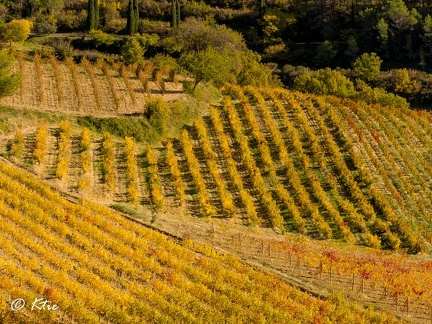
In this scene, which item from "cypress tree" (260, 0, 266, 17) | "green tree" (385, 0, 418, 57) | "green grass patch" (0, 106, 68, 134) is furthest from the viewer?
"cypress tree" (260, 0, 266, 17)

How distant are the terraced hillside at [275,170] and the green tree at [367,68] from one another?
63.3 ft

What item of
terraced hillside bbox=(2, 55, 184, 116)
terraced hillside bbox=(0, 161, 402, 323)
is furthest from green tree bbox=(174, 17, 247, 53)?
terraced hillside bbox=(0, 161, 402, 323)

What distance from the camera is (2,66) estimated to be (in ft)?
111

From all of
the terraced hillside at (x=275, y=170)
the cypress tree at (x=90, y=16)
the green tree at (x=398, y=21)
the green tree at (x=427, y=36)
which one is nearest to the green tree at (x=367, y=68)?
the green tree at (x=398, y=21)

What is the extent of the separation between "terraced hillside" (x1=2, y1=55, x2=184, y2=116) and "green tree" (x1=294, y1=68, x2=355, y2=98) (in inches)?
597

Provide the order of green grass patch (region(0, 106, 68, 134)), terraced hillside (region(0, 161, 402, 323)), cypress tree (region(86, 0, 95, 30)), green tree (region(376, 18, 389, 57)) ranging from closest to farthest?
terraced hillside (region(0, 161, 402, 323))
green grass patch (region(0, 106, 68, 134))
cypress tree (region(86, 0, 95, 30))
green tree (region(376, 18, 389, 57))

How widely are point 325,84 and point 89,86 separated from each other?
959 inches

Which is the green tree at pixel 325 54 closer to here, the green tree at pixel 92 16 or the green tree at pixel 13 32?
the green tree at pixel 92 16

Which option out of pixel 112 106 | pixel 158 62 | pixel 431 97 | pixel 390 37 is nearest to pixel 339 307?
pixel 112 106

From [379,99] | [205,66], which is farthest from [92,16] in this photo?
[379,99]

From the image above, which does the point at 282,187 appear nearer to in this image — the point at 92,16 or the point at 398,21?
the point at 92,16

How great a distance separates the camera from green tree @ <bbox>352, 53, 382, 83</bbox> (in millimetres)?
62156

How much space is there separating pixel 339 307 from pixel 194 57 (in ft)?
87.6

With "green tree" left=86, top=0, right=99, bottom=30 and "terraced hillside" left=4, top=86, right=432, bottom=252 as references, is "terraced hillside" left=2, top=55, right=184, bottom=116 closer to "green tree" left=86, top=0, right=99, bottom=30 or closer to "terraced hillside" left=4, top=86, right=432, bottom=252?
"terraced hillside" left=4, top=86, right=432, bottom=252
